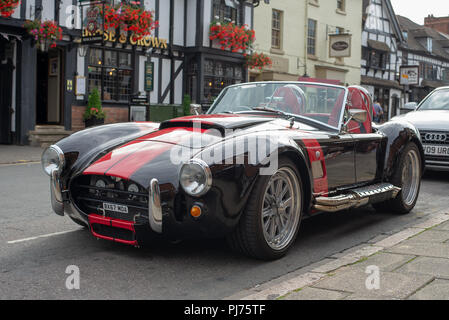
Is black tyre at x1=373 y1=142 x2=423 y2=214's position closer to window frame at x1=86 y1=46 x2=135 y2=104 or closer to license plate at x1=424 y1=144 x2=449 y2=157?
license plate at x1=424 y1=144 x2=449 y2=157

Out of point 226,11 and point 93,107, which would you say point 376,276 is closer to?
point 93,107

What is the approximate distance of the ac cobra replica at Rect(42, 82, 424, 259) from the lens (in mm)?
3895

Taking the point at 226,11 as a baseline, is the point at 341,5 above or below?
above

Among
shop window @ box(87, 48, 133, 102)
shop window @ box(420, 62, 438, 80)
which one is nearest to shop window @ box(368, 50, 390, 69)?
shop window @ box(420, 62, 438, 80)

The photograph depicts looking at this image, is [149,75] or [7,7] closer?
[7,7]

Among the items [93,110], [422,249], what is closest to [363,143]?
[422,249]

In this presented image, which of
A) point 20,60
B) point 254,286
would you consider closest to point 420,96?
point 20,60

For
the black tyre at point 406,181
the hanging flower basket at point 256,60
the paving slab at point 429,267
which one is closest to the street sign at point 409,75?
the hanging flower basket at point 256,60

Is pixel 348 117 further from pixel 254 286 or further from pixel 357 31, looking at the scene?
pixel 357 31

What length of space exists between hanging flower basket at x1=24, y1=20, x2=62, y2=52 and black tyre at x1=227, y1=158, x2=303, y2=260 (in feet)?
44.0

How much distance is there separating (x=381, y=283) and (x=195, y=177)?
1.38m

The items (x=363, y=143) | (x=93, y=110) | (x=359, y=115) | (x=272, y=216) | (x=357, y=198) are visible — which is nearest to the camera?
(x=272, y=216)

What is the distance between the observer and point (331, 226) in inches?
227

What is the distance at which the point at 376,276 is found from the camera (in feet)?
12.2
